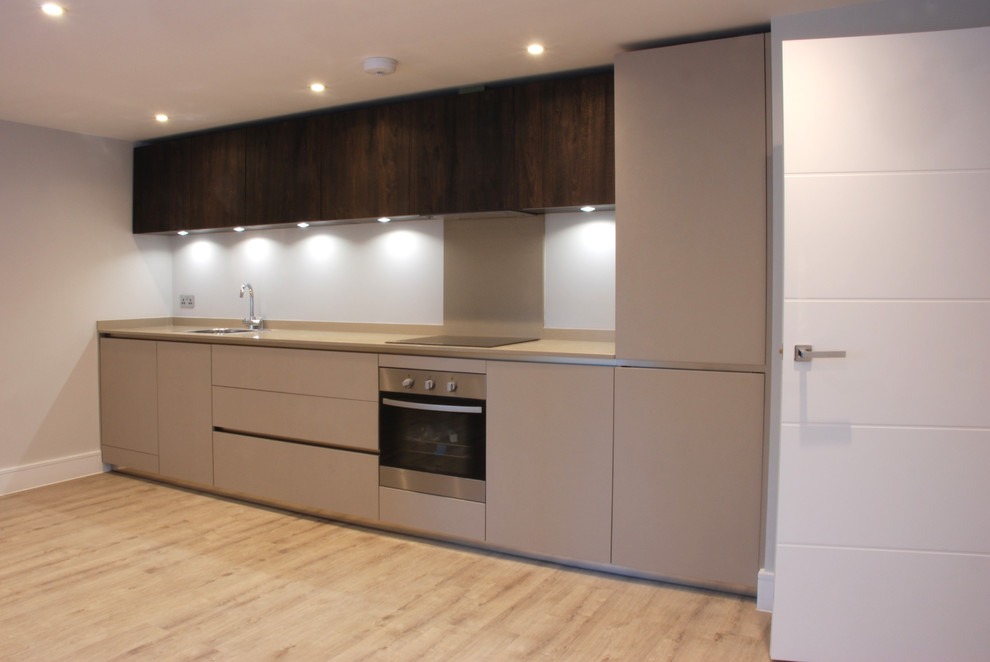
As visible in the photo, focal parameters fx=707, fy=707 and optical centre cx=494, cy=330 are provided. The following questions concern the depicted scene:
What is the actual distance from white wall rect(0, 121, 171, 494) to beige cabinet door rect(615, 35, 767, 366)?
3.50 m

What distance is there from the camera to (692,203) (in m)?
2.68

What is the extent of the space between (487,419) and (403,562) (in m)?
0.72

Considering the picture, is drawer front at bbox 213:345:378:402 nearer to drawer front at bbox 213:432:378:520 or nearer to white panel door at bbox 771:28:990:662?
drawer front at bbox 213:432:378:520

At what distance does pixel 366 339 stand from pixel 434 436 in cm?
71

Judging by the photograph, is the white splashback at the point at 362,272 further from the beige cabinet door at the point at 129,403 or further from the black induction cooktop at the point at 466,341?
the beige cabinet door at the point at 129,403

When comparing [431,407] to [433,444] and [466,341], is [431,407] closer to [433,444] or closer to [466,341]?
[433,444]

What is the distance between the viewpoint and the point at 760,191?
8.46 ft

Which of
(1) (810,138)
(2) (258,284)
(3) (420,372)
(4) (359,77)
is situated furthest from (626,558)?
(2) (258,284)

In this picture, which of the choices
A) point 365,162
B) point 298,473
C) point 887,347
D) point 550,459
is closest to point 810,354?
point 887,347

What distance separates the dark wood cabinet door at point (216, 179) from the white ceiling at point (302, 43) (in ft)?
1.51

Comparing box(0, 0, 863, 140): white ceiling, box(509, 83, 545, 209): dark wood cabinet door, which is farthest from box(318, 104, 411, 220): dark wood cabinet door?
box(509, 83, 545, 209): dark wood cabinet door

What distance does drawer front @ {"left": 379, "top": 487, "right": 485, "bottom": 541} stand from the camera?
3.12 metres

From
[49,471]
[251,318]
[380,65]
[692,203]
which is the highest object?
[380,65]

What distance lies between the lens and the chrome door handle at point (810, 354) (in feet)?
7.14
